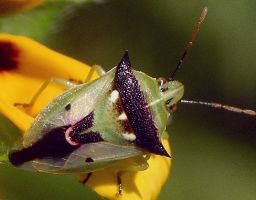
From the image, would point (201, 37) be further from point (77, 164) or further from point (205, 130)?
point (77, 164)

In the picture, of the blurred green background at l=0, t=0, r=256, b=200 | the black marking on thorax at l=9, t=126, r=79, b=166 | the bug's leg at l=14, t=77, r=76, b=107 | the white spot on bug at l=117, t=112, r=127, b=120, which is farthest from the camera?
the blurred green background at l=0, t=0, r=256, b=200

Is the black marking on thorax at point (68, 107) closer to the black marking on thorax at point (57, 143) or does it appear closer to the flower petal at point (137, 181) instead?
the black marking on thorax at point (57, 143)

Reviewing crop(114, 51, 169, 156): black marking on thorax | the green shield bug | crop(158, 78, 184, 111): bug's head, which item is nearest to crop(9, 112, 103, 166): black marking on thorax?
the green shield bug

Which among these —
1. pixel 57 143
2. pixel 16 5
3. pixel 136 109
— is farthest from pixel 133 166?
pixel 16 5

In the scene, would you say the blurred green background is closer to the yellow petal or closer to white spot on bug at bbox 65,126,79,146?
the yellow petal

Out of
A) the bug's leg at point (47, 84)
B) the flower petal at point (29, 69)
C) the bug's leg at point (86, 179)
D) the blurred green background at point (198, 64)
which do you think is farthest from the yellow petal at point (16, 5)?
the blurred green background at point (198, 64)

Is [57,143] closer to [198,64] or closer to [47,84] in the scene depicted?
[47,84]
